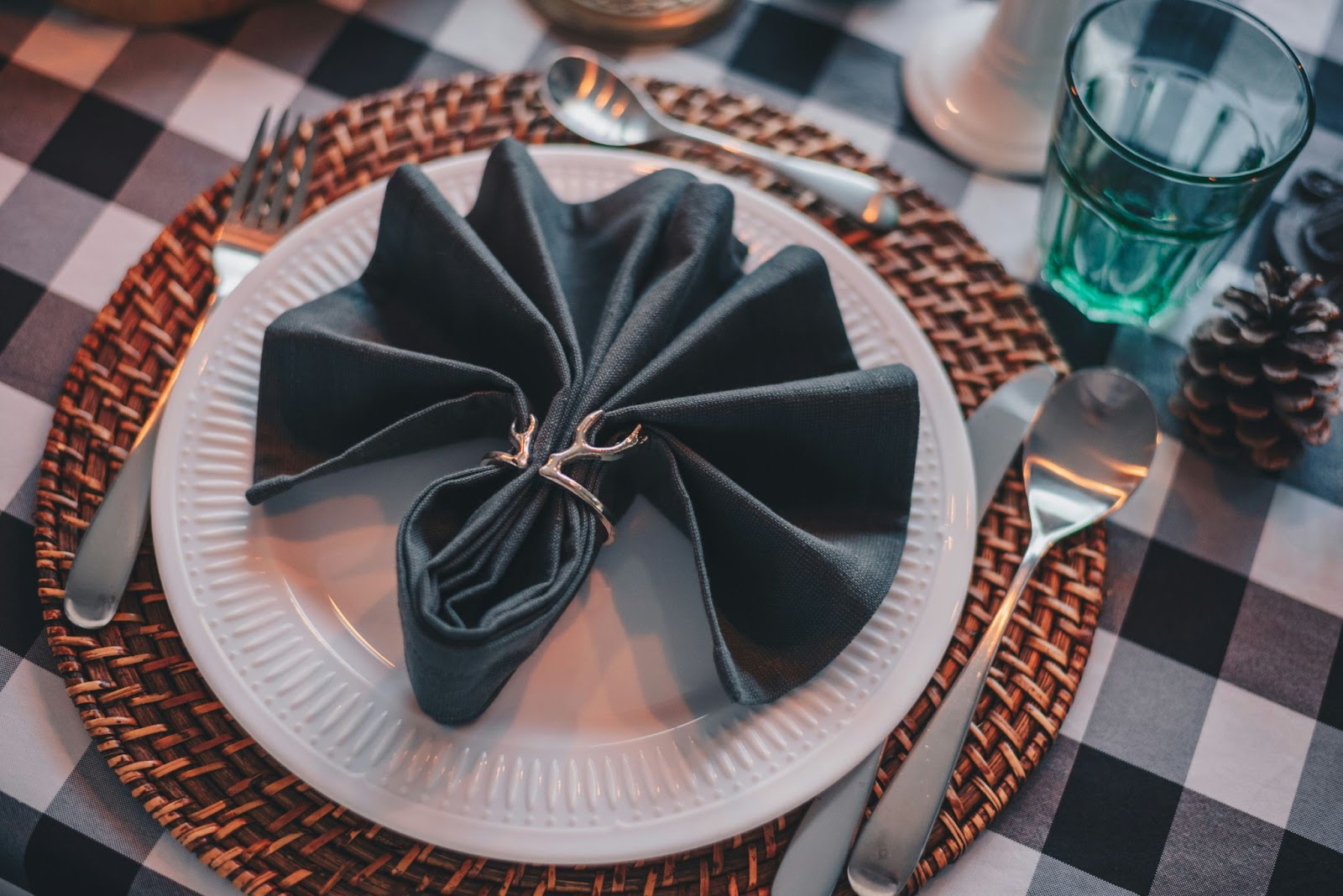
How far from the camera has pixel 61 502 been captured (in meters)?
0.55

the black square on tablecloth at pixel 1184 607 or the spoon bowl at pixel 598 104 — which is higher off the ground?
the spoon bowl at pixel 598 104

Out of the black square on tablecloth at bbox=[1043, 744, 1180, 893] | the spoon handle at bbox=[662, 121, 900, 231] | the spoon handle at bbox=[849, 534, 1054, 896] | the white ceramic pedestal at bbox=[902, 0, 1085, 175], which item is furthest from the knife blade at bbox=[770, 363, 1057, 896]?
the white ceramic pedestal at bbox=[902, 0, 1085, 175]

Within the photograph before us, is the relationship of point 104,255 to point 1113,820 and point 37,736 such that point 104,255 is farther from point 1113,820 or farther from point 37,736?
point 1113,820

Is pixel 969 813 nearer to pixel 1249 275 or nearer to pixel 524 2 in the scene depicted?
pixel 1249 275

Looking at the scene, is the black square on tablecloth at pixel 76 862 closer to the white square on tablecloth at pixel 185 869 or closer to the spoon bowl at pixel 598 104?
the white square on tablecloth at pixel 185 869

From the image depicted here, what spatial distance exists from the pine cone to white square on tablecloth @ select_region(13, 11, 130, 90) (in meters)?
0.76

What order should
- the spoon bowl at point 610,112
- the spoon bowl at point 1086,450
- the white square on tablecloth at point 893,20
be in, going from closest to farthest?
1. the spoon bowl at point 1086,450
2. the spoon bowl at point 610,112
3. the white square on tablecloth at point 893,20

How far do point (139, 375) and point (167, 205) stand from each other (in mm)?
151

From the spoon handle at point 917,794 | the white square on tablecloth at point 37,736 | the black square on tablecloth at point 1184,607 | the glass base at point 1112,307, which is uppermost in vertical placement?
the glass base at point 1112,307

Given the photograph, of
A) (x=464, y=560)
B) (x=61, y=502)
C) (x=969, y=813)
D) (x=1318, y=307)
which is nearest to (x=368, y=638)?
(x=464, y=560)

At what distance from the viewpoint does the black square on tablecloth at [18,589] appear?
53 centimetres

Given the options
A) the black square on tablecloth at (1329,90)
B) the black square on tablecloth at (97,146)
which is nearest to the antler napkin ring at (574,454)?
the black square on tablecloth at (97,146)

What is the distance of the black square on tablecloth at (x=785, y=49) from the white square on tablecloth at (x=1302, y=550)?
0.43m

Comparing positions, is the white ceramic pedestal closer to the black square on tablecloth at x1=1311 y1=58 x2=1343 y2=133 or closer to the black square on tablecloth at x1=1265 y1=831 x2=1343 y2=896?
the black square on tablecloth at x1=1311 y1=58 x2=1343 y2=133
